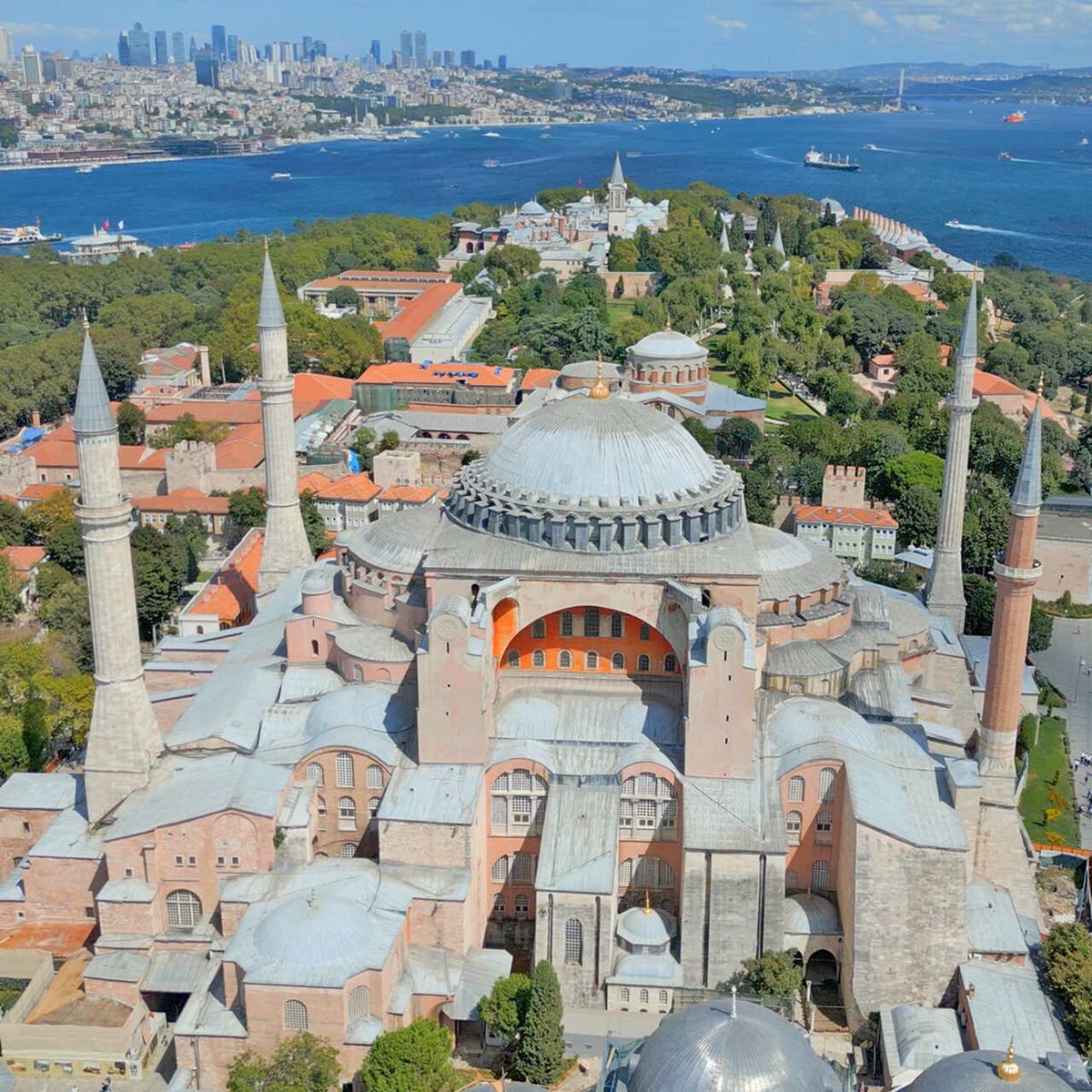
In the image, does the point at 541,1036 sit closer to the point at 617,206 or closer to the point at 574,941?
the point at 574,941

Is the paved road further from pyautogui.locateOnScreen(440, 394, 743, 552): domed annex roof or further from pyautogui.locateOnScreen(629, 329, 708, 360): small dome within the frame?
pyautogui.locateOnScreen(629, 329, 708, 360): small dome

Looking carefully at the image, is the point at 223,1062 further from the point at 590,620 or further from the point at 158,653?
the point at 158,653

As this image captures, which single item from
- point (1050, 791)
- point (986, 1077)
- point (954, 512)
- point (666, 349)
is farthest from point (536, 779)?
point (666, 349)

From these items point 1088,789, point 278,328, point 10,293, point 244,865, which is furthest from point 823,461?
point 10,293

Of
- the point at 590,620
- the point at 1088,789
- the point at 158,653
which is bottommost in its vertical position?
the point at 1088,789

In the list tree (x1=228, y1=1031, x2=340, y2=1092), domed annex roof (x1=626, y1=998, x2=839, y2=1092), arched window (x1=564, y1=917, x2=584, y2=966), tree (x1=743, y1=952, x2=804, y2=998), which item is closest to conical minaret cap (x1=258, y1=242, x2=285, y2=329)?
arched window (x1=564, y1=917, x2=584, y2=966)

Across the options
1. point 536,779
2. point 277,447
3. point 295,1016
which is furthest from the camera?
point 277,447
